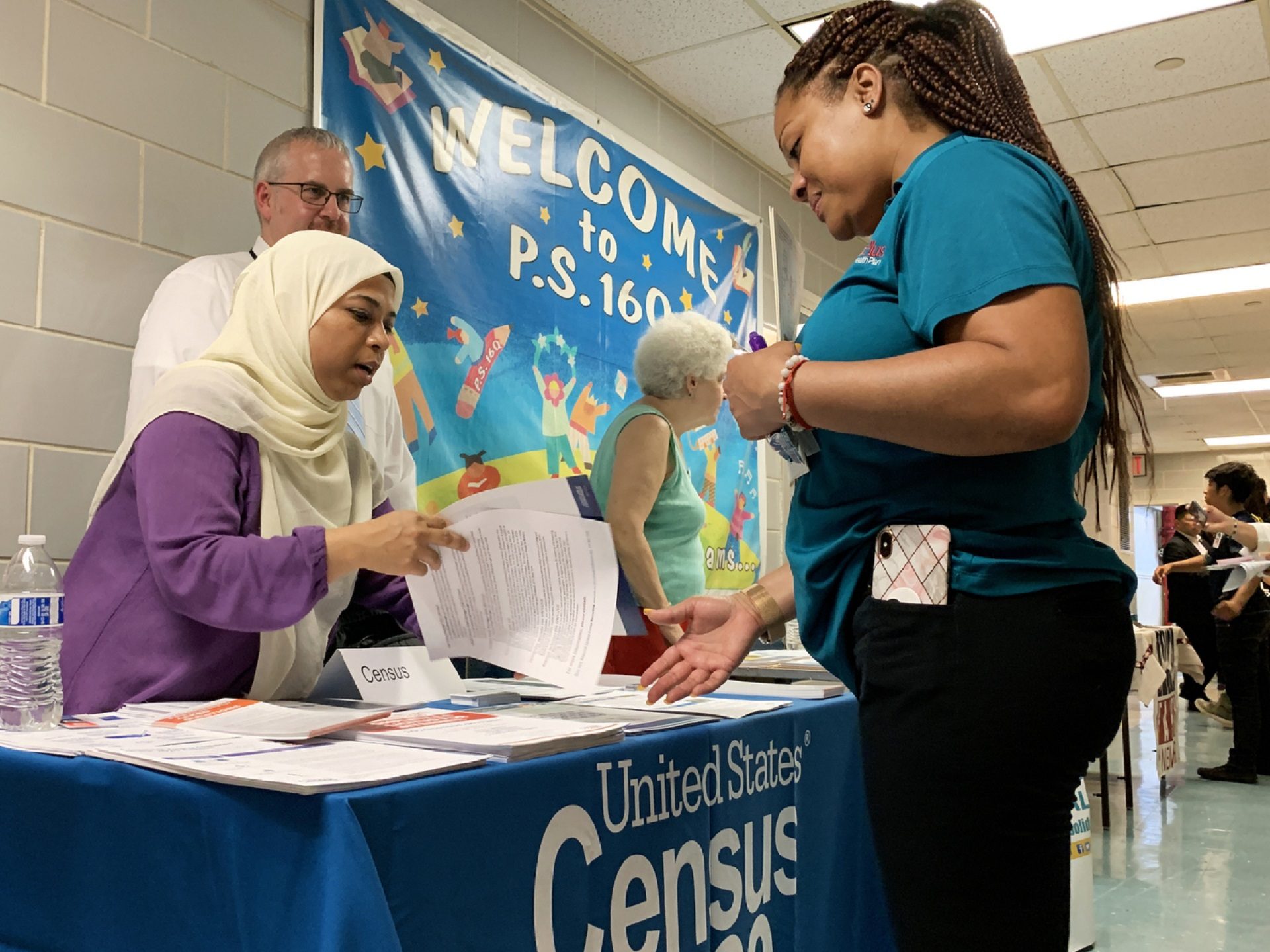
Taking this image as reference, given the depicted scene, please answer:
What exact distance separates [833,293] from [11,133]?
1633 mm

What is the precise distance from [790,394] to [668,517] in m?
1.64

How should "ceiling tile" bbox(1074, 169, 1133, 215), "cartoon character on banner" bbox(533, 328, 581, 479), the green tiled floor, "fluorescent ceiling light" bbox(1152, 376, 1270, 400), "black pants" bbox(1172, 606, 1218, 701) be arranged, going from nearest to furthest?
the green tiled floor
"cartoon character on banner" bbox(533, 328, 581, 479)
"ceiling tile" bbox(1074, 169, 1133, 215)
"black pants" bbox(1172, 606, 1218, 701)
"fluorescent ceiling light" bbox(1152, 376, 1270, 400)

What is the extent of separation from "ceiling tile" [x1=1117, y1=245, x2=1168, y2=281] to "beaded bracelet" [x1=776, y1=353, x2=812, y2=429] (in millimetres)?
5352

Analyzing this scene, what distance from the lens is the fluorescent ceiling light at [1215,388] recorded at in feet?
29.9

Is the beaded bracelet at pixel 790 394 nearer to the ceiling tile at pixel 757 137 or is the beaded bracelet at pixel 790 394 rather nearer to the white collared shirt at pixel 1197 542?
the ceiling tile at pixel 757 137

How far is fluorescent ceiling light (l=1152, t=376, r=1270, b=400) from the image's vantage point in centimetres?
912

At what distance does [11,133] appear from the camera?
1.83 m

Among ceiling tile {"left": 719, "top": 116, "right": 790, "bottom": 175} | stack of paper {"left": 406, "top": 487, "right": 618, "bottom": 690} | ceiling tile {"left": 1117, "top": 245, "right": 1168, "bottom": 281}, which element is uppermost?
ceiling tile {"left": 719, "top": 116, "right": 790, "bottom": 175}

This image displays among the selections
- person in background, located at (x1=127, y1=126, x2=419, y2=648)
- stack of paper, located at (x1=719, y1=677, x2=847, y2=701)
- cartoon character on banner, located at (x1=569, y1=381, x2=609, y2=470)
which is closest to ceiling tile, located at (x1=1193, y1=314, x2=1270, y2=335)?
cartoon character on banner, located at (x1=569, y1=381, x2=609, y2=470)

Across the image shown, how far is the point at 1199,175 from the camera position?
468 centimetres

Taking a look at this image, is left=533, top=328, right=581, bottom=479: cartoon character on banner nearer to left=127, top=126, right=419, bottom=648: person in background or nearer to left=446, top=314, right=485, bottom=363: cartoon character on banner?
left=446, top=314, right=485, bottom=363: cartoon character on banner

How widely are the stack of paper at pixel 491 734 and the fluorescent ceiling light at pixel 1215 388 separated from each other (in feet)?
31.2

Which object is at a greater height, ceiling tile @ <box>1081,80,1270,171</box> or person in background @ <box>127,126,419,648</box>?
ceiling tile @ <box>1081,80,1270,171</box>

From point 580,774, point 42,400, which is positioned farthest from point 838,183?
point 42,400
